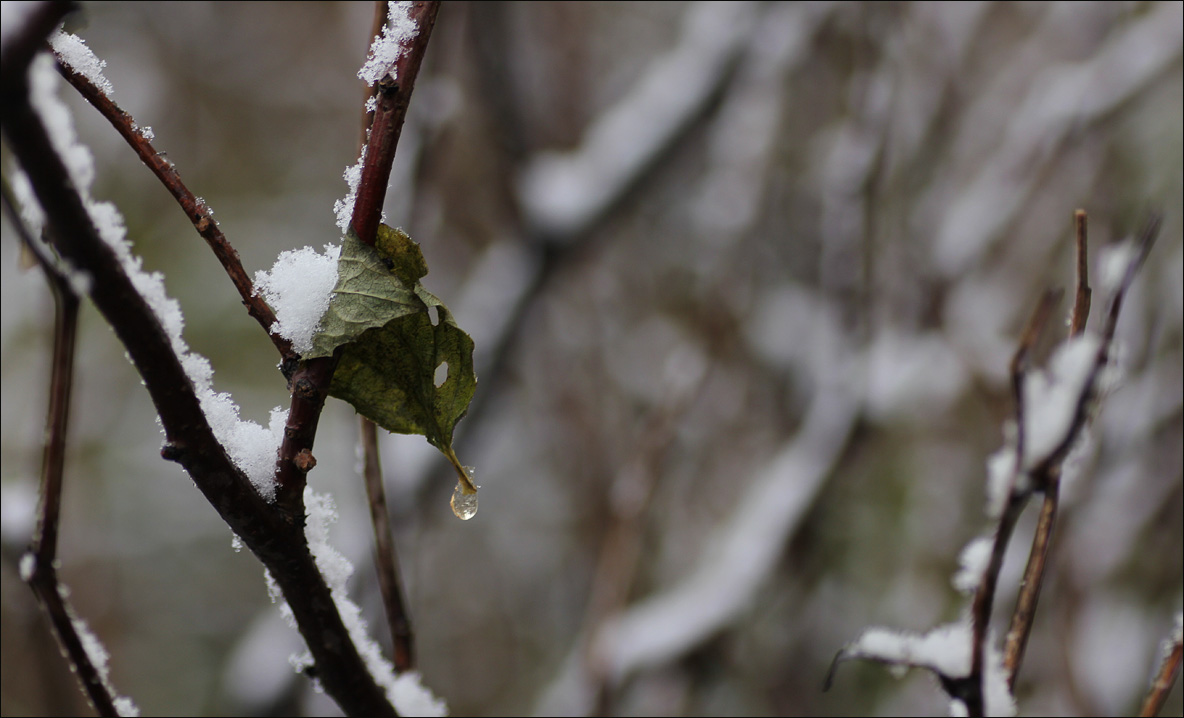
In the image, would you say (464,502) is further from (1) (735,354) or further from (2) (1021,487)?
(1) (735,354)

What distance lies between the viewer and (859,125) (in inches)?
66.8

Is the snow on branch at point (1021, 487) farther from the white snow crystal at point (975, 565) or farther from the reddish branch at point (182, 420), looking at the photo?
the reddish branch at point (182, 420)

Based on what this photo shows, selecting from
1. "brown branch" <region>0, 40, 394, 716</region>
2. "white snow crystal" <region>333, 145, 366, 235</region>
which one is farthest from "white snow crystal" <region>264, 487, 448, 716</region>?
"white snow crystal" <region>333, 145, 366, 235</region>

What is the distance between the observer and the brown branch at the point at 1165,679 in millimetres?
396

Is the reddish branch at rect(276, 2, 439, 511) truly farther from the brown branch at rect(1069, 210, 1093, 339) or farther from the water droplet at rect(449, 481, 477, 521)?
the brown branch at rect(1069, 210, 1093, 339)

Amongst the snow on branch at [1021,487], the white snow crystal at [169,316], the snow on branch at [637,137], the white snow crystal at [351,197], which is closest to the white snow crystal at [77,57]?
the white snow crystal at [169,316]

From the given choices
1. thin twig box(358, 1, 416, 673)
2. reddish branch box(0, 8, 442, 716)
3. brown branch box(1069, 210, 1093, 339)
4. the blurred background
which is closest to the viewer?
reddish branch box(0, 8, 442, 716)

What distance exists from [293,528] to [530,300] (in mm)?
1182

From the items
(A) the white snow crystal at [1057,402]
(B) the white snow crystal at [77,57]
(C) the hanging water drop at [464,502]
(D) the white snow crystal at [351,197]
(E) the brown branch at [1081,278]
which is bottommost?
(A) the white snow crystal at [1057,402]

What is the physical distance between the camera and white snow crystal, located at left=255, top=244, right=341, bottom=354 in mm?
308

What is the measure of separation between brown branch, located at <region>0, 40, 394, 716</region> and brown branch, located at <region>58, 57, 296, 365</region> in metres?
0.04

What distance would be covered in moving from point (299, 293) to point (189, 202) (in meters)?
0.06

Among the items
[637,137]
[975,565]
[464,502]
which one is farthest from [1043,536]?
[637,137]

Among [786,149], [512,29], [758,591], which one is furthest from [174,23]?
[758,591]
